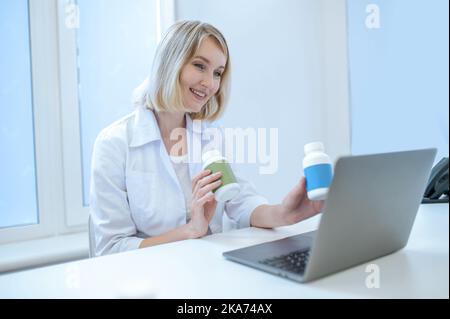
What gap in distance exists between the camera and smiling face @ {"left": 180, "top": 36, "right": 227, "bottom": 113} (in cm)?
111

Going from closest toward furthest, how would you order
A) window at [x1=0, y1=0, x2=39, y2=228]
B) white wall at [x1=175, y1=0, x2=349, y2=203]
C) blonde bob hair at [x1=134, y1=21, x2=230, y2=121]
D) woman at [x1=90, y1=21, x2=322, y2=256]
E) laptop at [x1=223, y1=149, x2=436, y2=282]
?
laptop at [x1=223, y1=149, x2=436, y2=282], woman at [x1=90, y1=21, x2=322, y2=256], blonde bob hair at [x1=134, y1=21, x2=230, y2=121], window at [x1=0, y1=0, x2=39, y2=228], white wall at [x1=175, y1=0, x2=349, y2=203]

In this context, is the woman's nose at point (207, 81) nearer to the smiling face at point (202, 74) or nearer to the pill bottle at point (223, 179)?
the smiling face at point (202, 74)

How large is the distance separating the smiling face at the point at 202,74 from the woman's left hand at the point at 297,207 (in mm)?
453

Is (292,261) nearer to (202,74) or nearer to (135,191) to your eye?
(135,191)

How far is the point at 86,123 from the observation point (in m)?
1.52

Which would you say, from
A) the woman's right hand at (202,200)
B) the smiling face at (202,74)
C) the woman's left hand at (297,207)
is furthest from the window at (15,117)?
the woman's left hand at (297,207)

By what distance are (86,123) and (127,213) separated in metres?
0.65

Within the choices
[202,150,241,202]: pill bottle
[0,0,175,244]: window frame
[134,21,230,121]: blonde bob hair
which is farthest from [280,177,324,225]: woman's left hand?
[0,0,175,244]: window frame

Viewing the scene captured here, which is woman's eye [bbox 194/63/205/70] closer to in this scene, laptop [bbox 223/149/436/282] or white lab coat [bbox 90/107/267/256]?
white lab coat [bbox 90/107/267/256]

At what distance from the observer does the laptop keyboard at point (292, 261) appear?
1.86 feet

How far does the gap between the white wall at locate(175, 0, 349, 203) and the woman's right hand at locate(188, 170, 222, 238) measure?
92 centimetres

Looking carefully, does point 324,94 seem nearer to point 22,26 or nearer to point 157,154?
point 157,154

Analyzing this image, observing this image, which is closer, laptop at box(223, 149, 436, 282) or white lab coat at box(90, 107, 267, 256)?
laptop at box(223, 149, 436, 282)

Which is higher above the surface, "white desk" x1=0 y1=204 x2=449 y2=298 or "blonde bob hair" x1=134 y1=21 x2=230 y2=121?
"blonde bob hair" x1=134 y1=21 x2=230 y2=121
